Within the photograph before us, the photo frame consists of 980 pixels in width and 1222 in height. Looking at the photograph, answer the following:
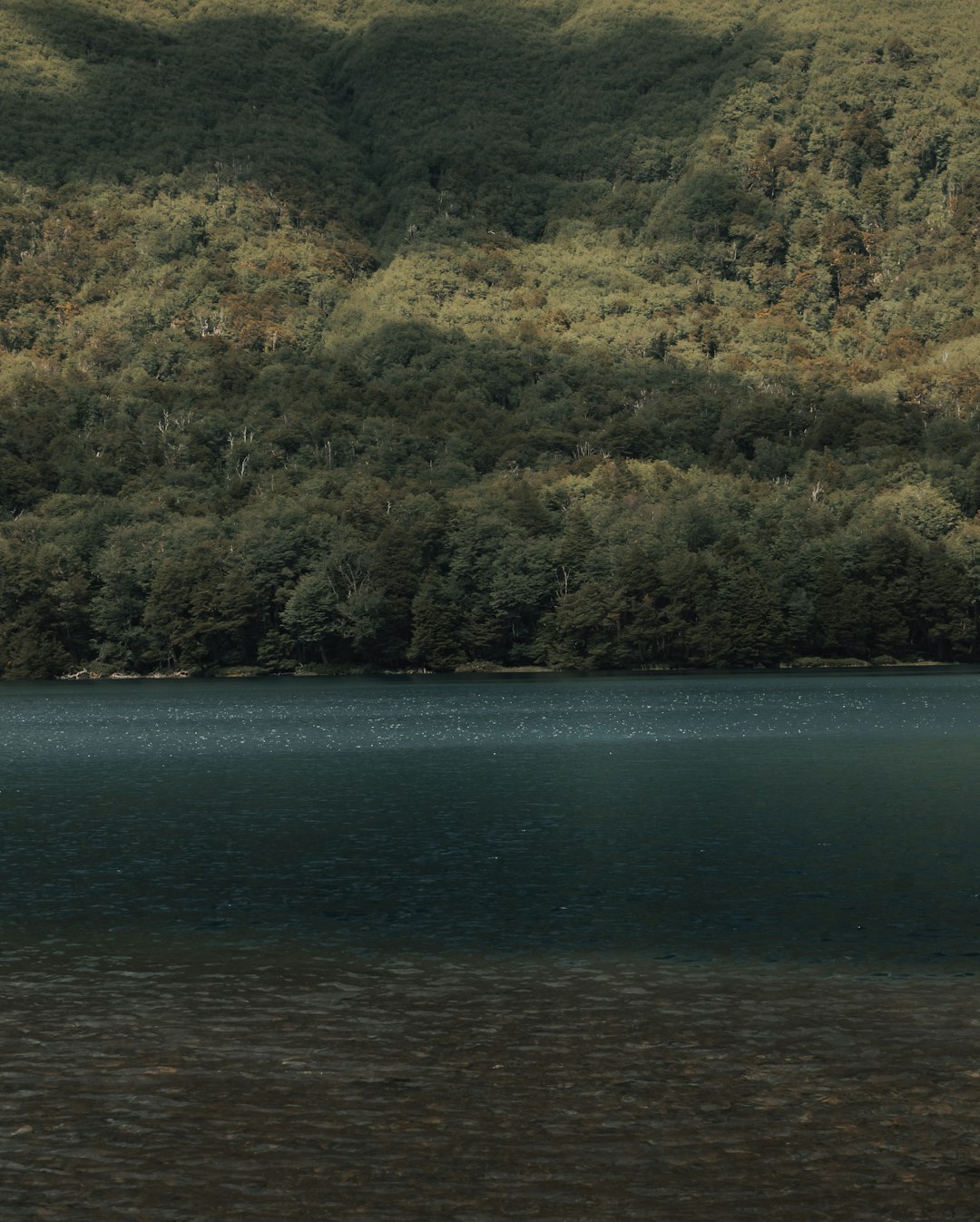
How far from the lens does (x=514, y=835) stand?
152 feet

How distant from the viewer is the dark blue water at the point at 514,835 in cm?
3167

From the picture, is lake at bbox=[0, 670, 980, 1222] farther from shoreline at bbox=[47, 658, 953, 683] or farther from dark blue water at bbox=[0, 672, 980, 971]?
shoreline at bbox=[47, 658, 953, 683]

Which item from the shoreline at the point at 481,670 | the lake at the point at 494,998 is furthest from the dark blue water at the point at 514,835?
the shoreline at the point at 481,670

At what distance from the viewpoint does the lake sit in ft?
55.2

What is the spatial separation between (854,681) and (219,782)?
9756cm

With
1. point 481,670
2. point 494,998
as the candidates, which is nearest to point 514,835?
point 494,998

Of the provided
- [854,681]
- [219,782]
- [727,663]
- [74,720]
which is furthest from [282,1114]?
[727,663]

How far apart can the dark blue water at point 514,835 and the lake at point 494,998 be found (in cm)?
20

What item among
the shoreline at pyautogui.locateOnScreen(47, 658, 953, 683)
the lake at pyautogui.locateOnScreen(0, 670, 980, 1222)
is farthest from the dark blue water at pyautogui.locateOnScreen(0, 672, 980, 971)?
the shoreline at pyautogui.locateOnScreen(47, 658, 953, 683)

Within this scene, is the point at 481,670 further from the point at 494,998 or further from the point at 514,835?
the point at 494,998

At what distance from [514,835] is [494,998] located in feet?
70.2

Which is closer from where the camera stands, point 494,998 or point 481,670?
point 494,998

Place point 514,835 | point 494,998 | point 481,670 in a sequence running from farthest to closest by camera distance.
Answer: point 481,670, point 514,835, point 494,998

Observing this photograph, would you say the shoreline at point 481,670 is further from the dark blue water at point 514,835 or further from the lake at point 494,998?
the lake at point 494,998
